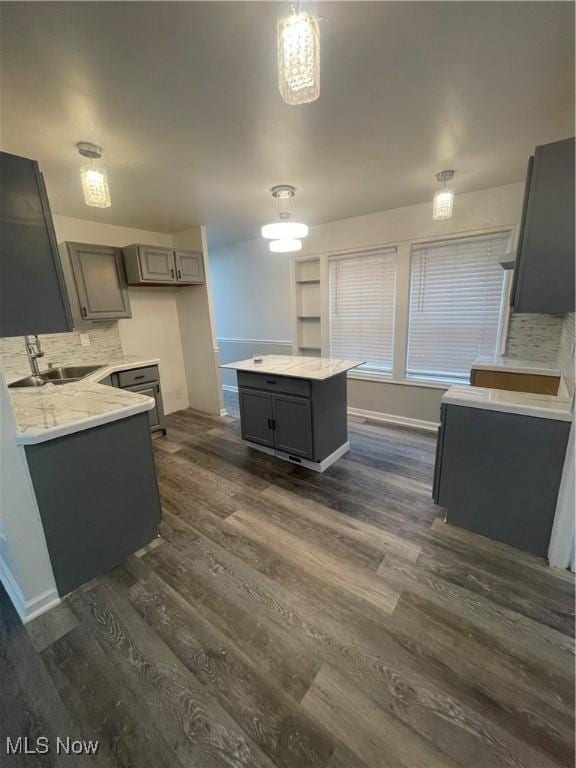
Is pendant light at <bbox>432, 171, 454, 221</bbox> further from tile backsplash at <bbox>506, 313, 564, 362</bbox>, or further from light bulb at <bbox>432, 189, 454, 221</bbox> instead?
tile backsplash at <bbox>506, 313, 564, 362</bbox>

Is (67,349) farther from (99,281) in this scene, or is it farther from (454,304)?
(454,304)

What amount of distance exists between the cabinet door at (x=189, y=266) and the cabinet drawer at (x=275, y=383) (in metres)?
1.55

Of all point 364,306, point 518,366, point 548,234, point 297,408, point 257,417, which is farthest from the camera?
point 364,306

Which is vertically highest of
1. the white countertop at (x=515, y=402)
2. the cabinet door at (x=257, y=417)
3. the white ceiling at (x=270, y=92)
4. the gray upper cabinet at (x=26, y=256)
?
the white ceiling at (x=270, y=92)

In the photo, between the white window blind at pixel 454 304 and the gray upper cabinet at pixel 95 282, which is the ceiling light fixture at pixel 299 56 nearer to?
the white window blind at pixel 454 304

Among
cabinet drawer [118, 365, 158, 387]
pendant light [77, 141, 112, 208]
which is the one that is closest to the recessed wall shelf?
cabinet drawer [118, 365, 158, 387]

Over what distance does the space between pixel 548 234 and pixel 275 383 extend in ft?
6.58

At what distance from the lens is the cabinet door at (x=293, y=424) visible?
102 inches

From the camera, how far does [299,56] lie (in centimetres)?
94

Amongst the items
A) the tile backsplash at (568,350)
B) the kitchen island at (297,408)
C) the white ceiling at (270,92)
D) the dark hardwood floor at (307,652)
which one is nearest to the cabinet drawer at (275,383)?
the kitchen island at (297,408)

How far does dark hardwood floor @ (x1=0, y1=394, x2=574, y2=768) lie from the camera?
1.04 metres

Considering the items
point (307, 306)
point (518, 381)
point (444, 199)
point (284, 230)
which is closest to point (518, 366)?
point (518, 381)

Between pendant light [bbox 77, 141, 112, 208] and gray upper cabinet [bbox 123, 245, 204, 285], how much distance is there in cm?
136

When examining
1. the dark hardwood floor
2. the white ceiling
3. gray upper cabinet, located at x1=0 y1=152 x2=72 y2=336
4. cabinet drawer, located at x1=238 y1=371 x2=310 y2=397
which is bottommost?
the dark hardwood floor
